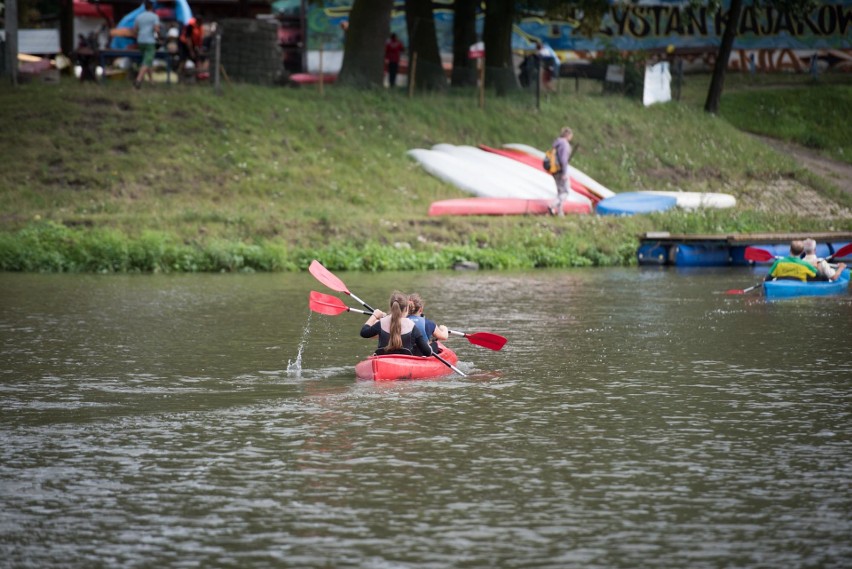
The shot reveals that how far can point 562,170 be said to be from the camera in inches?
1228

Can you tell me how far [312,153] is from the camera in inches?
1328

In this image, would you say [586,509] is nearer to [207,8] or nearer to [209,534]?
[209,534]

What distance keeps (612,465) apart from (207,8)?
40.6 m

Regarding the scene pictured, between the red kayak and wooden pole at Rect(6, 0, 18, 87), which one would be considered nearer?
the red kayak

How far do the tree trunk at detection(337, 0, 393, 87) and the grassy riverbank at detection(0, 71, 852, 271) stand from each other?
2.47 feet

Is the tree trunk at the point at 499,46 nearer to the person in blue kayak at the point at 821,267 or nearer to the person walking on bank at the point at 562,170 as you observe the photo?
the person walking on bank at the point at 562,170

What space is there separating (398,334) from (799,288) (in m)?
10.5

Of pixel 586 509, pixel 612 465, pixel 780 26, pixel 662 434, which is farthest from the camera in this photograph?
pixel 780 26

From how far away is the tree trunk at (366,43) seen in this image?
36.9m

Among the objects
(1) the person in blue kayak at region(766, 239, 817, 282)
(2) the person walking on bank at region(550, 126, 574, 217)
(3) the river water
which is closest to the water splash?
(3) the river water

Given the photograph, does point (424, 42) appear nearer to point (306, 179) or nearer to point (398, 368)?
point (306, 179)

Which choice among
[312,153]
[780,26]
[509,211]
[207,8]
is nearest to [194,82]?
[312,153]

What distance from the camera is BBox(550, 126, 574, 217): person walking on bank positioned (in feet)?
102

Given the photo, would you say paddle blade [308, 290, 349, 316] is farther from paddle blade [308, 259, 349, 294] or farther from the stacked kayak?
the stacked kayak
